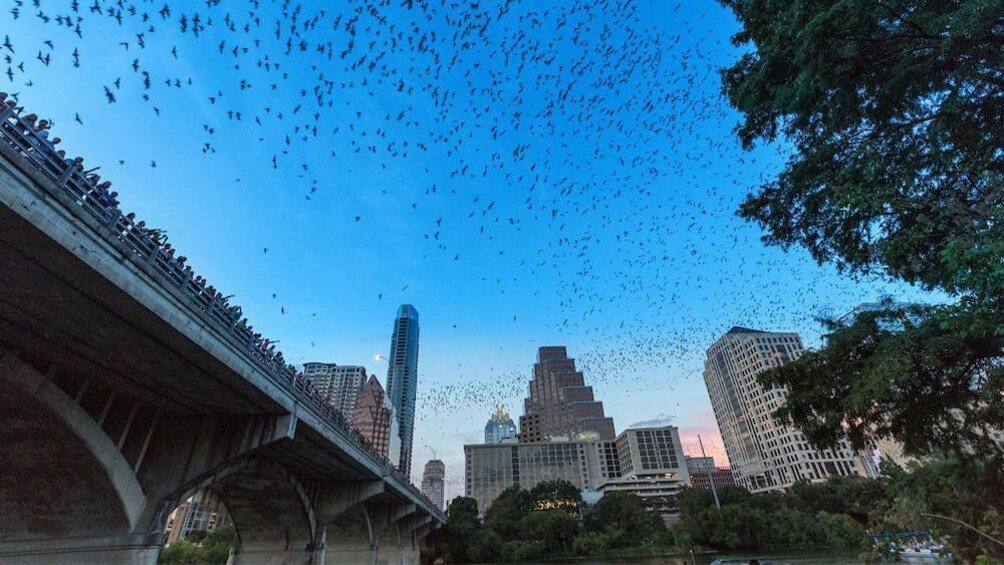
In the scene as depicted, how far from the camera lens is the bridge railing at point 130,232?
6.86m

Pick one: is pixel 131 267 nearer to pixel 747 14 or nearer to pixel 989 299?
pixel 989 299

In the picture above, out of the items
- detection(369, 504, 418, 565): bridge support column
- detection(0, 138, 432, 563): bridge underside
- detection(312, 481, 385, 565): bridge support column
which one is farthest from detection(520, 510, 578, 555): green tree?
detection(0, 138, 432, 563): bridge underside

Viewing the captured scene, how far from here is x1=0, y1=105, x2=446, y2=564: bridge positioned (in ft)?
23.6

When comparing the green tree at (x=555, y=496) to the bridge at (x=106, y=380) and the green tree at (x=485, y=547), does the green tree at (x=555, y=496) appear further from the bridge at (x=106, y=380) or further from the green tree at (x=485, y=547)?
the bridge at (x=106, y=380)

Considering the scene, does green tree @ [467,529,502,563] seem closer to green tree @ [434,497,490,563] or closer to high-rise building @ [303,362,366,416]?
green tree @ [434,497,490,563]

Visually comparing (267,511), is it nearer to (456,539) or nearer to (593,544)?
(456,539)

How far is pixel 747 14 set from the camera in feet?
41.0

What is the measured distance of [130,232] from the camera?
8.69m

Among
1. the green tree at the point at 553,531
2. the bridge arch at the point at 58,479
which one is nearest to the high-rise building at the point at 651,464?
the green tree at the point at 553,531

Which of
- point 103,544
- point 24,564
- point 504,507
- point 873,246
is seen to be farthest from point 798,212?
point 504,507

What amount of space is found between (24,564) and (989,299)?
977 inches

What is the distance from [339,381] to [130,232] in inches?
6596

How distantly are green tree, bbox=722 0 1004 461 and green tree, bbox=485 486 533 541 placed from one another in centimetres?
6938

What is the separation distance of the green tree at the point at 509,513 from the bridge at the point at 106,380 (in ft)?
202
